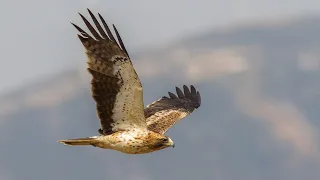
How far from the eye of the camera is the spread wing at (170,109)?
99.9 ft

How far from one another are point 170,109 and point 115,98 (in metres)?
7.57

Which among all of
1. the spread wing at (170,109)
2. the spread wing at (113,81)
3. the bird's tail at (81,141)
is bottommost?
the bird's tail at (81,141)

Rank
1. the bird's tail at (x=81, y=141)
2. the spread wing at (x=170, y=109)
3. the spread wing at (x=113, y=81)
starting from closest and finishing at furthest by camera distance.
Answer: the spread wing at (x=113, y=81) < the bird's tail at (x=81, y=141) < the spread wing at (x=170, y=109)

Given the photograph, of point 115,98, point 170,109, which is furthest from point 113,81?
point 170,109

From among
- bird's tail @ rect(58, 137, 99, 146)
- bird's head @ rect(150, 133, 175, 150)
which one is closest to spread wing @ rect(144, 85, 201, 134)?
bird's head @ rect(150, 133, 175, 150)

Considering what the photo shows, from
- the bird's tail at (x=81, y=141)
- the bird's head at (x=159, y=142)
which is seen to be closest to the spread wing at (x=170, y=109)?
the bird's head at (x=159, y=142)

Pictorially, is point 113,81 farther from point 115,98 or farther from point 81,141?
point 81,141

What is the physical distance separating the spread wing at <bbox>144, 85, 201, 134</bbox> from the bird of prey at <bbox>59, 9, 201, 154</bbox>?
3318mm

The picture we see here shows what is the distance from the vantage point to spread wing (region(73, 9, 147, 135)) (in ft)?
81.9

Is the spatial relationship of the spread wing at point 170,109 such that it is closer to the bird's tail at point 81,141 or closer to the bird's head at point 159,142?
the bird's head at point 159,142

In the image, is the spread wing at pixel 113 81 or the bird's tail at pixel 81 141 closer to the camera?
the spread wing at pixel 113 81

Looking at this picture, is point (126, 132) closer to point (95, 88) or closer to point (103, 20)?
point (95, 88)

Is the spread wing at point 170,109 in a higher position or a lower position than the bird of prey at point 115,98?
higher

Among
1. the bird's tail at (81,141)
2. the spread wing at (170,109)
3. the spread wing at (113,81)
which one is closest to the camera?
the spread wing at (113,81)
